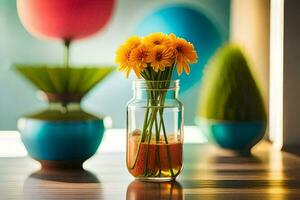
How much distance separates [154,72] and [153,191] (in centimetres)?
20

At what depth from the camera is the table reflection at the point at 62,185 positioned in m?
1.02

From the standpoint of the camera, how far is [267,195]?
1030 mm

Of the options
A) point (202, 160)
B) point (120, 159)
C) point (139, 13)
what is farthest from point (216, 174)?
point (139, 13)

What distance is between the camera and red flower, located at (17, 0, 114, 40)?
1321mm

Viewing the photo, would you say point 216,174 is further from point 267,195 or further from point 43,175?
point 43,175

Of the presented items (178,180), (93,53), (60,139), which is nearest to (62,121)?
(60,139)

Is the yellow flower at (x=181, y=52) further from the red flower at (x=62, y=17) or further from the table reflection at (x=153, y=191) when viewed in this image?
the red flower at (x=62, y=17)

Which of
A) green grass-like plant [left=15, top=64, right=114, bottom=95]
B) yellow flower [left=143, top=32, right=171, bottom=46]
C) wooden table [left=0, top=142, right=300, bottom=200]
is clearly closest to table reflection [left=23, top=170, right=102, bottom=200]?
wooden table [left=0, top=142, right=300, bottom=200]

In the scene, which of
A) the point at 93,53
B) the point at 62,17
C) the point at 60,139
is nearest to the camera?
the point at 60,139

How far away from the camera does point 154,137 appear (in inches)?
43.4

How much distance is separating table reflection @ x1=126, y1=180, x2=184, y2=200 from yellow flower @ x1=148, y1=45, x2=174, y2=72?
0.20m

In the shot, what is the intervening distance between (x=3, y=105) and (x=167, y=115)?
0.52m

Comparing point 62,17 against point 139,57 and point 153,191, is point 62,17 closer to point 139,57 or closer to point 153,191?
point 139,57

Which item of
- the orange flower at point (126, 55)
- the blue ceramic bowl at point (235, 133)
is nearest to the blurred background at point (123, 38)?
the blue ceramic bowl at point (235, 133)
